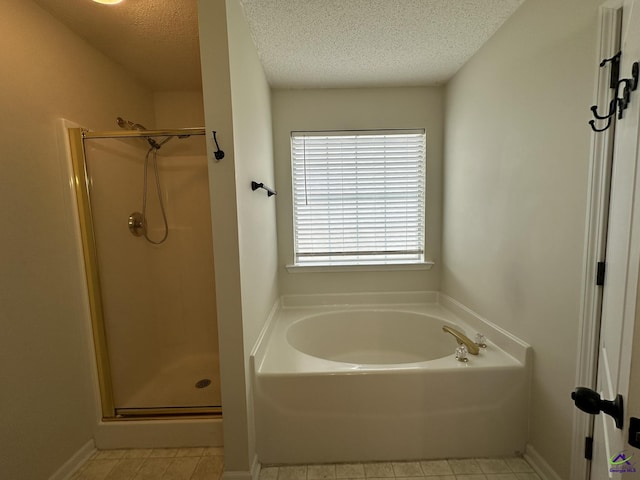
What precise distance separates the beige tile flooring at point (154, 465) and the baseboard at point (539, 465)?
160 cm

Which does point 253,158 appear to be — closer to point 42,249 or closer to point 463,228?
point 42,249

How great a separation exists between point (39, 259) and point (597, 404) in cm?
203

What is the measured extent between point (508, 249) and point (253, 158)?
5.04ft

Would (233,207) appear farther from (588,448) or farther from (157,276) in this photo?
A: (588,448)

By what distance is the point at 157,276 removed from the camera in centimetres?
219

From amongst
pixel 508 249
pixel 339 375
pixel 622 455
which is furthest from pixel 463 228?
pixel 622 455

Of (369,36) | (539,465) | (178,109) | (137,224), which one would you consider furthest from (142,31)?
(539,465)

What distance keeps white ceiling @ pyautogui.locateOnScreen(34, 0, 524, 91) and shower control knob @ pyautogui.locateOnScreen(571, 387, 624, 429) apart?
170 cm

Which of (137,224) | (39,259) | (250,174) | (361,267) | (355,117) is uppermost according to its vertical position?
(355,117)

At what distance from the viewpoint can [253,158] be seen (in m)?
1.57

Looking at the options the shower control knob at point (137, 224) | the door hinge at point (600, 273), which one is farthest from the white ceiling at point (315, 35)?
the door hinge at point (600, 273)

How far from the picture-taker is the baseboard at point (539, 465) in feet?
4.26

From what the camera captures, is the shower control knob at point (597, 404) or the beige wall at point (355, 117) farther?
the beige wall at point (355, 117)

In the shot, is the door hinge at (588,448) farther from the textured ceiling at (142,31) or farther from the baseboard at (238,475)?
the textured ceiling at (142,31)
